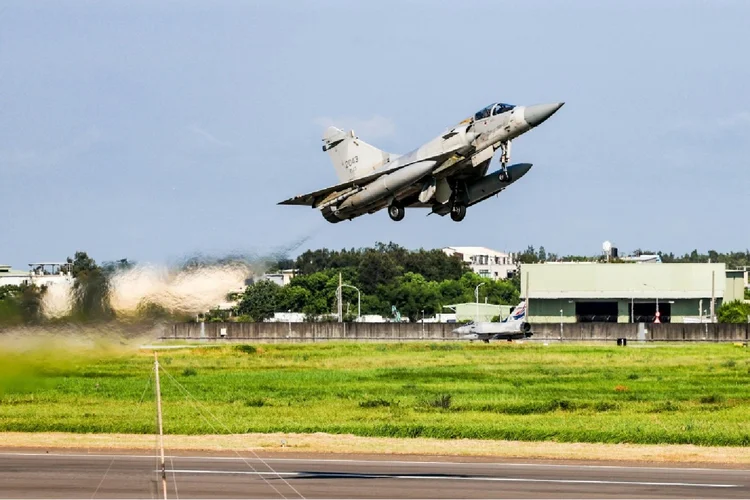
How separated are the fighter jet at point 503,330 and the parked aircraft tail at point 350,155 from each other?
68.4 m

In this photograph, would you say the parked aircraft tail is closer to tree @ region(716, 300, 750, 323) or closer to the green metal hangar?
tree @ region(716, 300, 750, 323)

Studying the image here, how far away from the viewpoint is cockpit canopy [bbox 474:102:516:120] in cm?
4031

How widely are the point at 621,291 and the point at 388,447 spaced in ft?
346

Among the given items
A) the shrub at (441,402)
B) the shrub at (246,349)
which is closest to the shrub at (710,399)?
the shrub at (441,402)

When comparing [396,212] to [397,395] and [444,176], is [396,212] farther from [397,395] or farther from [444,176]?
[397,395]

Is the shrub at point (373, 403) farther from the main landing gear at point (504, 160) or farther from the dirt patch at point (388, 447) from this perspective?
the main landing gear at point (504, 160)

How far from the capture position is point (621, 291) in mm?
144625

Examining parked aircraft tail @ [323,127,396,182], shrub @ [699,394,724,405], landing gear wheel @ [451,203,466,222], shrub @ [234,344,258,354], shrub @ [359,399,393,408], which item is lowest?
shrub @ [699,394,724,405]

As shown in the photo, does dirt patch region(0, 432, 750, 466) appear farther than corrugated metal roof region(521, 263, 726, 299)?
No

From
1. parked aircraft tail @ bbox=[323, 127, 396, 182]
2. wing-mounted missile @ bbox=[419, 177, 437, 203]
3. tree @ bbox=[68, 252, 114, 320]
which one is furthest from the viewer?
parked aircraft tail @ bbox=[323, 127, 396, 182]

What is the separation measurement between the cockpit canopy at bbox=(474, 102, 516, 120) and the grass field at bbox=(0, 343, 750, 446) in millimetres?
13252

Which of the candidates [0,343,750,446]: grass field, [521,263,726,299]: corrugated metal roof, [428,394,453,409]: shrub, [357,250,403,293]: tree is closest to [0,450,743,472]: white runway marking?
[0,343,750,446]: grass field

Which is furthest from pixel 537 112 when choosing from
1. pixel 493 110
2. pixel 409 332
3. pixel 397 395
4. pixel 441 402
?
pixel 409 332

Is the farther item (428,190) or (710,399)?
(710,399)
